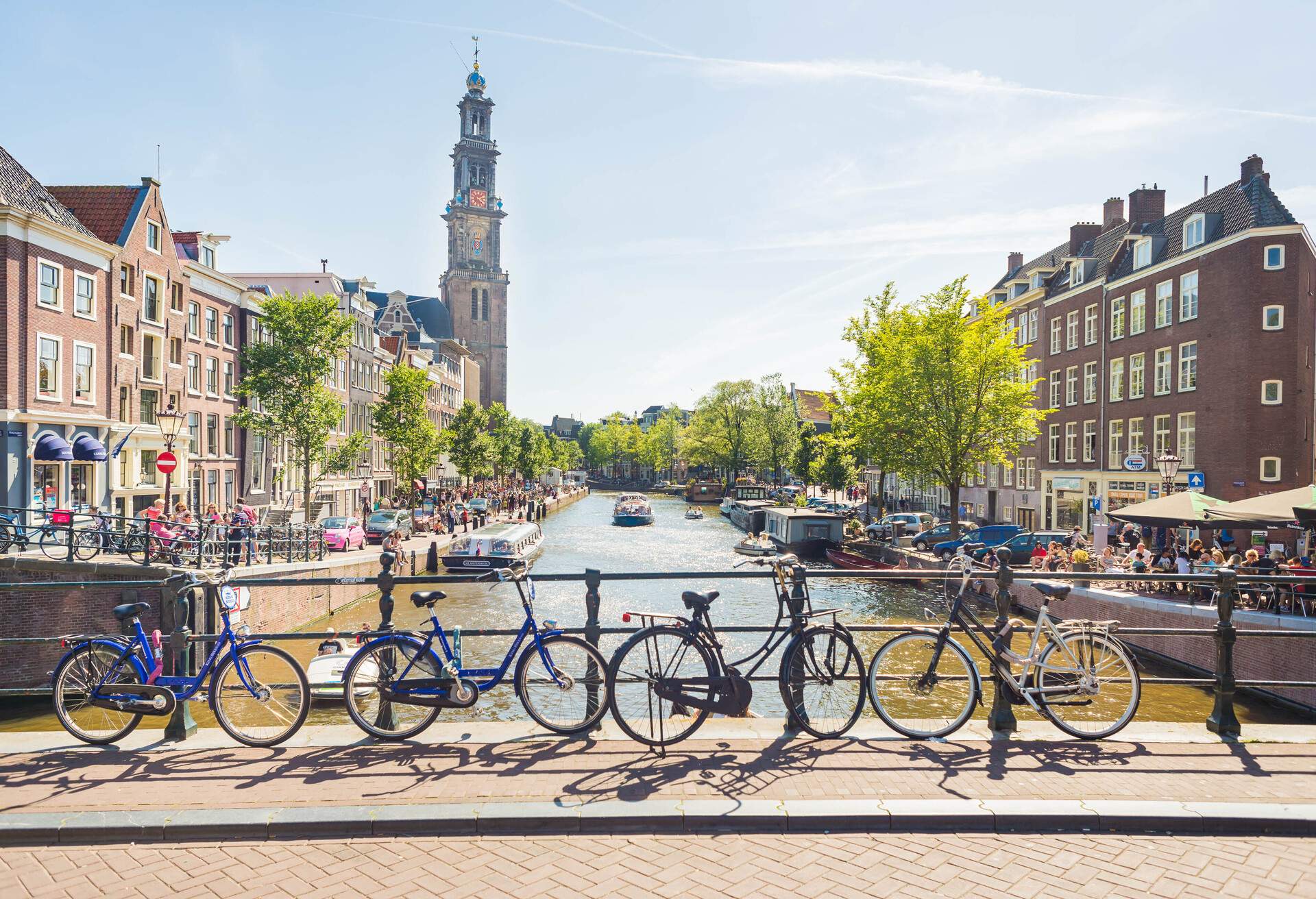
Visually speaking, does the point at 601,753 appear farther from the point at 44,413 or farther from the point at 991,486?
the point at 991,486

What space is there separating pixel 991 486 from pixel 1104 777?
5521 centimetres

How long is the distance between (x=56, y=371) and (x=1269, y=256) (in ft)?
145

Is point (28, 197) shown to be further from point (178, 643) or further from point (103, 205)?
point (178, 643)

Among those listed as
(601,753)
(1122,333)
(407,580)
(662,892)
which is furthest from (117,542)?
(1122,333)

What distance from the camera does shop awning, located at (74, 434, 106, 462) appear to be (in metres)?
27.3

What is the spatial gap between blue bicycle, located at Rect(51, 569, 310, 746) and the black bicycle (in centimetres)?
247

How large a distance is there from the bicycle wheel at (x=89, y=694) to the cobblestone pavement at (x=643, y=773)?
18 cm

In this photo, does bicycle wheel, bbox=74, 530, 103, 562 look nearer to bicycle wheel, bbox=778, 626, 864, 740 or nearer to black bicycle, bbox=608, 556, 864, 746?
black bicycle, bbox=608, 556, 864, 746

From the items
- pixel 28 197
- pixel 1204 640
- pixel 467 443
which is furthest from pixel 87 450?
pixel 467 443

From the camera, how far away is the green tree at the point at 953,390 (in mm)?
35531

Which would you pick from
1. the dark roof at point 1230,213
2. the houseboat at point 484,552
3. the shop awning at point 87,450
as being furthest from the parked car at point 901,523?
the shop awning at point 87,450

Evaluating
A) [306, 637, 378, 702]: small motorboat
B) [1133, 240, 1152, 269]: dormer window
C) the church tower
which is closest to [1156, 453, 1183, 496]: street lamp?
[1133, 240, 1152, 269]: dormer window

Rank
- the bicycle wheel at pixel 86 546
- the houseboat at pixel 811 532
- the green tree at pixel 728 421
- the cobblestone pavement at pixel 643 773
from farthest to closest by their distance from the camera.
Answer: the green tree at pixel 728 421 → the houseboat at pixel 811 532 → the bicycle wheel at pixel 86 546 → the cobblestone pavement at pixel 643 773

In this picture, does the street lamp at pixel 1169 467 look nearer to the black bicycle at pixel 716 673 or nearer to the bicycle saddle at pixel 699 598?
the black bicycle at pixel 716 673
